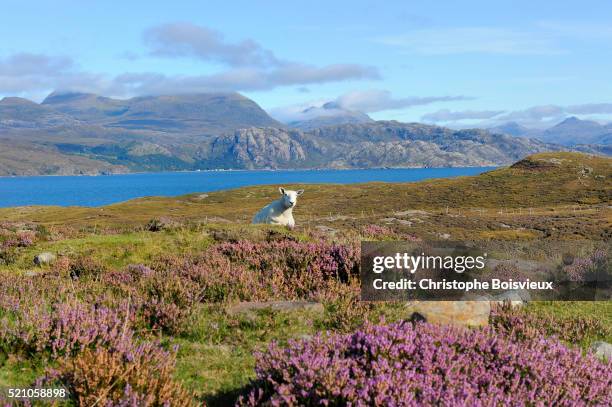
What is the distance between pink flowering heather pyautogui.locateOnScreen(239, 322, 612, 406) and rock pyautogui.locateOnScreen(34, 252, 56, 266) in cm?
1272

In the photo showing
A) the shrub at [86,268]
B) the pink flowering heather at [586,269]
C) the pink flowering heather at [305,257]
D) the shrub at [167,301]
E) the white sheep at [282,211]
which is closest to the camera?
the shrub at [167,301]

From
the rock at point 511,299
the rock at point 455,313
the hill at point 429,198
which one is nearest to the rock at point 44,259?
the rock at point 455,313

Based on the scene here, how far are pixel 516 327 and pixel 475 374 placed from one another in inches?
134

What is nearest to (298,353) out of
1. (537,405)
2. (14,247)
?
(537,405)

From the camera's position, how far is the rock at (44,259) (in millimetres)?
15789

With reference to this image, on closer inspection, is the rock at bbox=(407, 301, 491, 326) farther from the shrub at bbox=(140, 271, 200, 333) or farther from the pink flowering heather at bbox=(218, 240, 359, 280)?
the shrub at bbox=(140, 271, 200, 333)

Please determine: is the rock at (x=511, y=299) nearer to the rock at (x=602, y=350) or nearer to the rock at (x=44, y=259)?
the rock at (x=602, y=350)

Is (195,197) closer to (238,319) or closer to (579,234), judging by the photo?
(579,234)

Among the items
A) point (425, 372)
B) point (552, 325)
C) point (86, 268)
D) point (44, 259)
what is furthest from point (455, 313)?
point (44, 259)

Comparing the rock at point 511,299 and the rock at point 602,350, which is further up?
the rock at point 602,350

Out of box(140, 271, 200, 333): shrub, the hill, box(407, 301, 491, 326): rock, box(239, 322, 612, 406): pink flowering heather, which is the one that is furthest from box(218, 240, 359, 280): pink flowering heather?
the hill

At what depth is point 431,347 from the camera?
A: 5.38 meters

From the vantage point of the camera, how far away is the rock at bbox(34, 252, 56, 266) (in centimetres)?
→ 1579

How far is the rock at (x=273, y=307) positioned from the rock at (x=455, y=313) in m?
1.86
